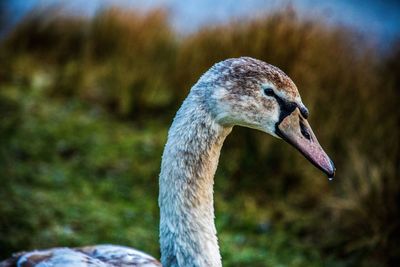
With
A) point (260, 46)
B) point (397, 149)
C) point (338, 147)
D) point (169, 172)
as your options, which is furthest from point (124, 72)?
point (169, 172)

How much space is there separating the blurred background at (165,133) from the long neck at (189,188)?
193 cm

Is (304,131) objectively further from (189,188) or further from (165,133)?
(165,133)

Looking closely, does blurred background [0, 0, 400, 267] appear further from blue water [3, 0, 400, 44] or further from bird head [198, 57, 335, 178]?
bird head [198, 57, 335, 178]

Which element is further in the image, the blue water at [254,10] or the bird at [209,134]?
the blue water at [254,10]

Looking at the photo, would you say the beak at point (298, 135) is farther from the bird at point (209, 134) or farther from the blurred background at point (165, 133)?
the blurred background at point (165, 133)

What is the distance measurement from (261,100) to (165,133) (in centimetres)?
380

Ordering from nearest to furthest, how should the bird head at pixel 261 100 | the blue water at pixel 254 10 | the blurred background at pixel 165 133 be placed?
the bird head at pixel 261 100
the blurred background at pixel 165 133
the blue water at pixel 254 10

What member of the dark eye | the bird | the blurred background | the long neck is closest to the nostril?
the bird

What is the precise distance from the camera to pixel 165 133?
21.8 ft

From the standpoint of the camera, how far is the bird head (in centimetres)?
287

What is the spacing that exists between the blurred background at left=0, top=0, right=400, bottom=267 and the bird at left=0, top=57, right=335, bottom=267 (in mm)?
1962

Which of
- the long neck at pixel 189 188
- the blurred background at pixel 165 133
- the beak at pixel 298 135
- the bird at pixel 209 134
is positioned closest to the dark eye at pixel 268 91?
the bird at pixel 209 134

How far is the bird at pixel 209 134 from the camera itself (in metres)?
2.88

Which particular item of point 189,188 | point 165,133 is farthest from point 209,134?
point 165,133
